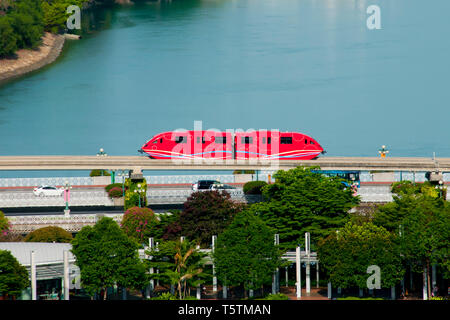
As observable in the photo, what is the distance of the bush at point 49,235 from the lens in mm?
61031

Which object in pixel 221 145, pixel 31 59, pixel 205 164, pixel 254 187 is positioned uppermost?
pixel 31 59

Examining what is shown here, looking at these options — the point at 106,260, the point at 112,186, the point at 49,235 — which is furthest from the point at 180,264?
the point at 112,186

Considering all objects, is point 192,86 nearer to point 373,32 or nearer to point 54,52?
point 54,52

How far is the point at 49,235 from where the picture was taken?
61.2 m

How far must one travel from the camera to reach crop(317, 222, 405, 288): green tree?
176ft

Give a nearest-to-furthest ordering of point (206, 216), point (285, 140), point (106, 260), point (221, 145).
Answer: point (106, 260), point (206, 216), point (221, 145), point (285, 140)

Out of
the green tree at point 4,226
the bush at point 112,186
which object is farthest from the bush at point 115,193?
the green tree at point 4,226

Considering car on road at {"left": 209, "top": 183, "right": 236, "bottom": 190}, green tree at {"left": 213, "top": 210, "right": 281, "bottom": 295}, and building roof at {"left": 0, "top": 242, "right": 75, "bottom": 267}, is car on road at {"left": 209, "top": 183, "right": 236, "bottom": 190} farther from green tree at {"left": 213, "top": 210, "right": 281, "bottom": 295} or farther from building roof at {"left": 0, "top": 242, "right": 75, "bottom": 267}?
building roof at {"left": 0, "top": 242, "right": 75, "bottom": 267}

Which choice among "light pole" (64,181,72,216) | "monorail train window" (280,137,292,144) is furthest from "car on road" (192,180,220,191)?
"light pole" (64,181,72,216)

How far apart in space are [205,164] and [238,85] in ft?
218

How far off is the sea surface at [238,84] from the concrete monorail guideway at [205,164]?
32.0 metres

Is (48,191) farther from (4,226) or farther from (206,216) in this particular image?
(206,216)
